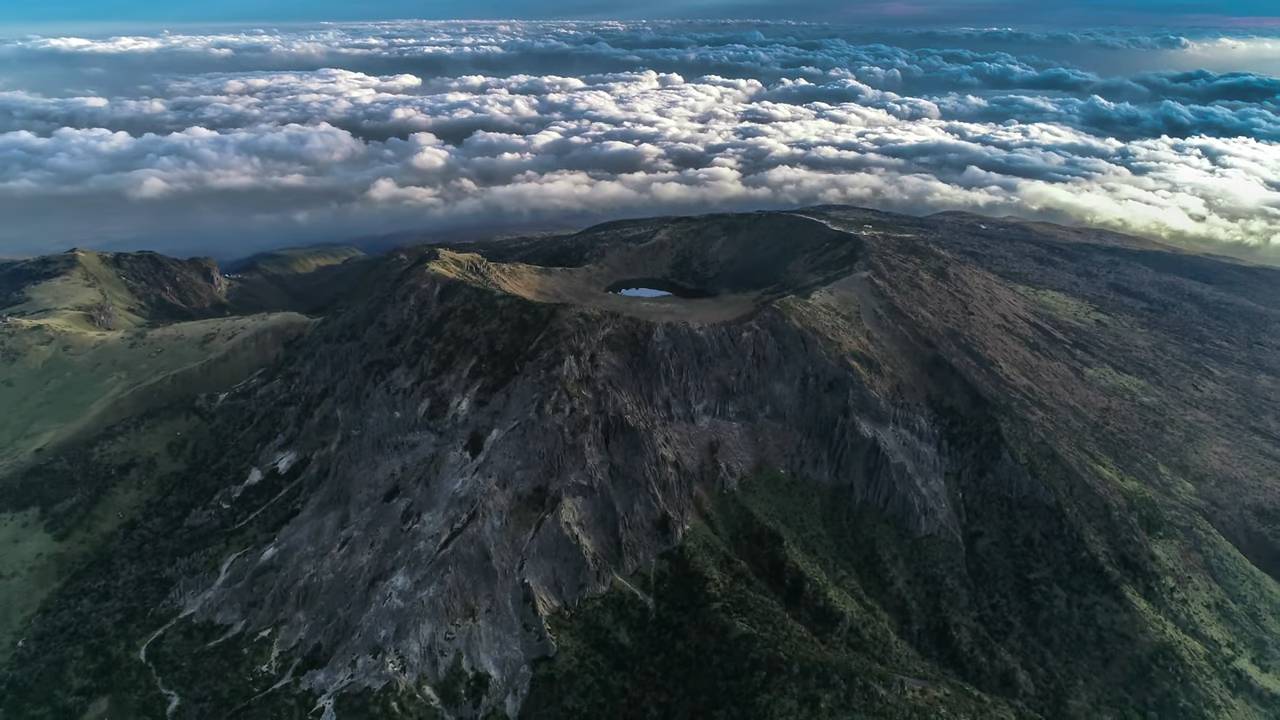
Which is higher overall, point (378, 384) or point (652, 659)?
point (378, 384)

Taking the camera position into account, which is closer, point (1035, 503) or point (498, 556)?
point (498, 556)

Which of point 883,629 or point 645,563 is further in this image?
point 645,563

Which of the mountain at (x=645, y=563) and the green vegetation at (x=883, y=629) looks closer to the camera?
the green vegetation at (x=883, y=629)

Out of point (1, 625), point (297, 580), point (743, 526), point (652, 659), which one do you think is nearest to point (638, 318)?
point (743, 526)

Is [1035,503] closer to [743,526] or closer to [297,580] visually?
[743,526]

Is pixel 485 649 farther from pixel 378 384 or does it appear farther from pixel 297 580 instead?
pixel 378 384

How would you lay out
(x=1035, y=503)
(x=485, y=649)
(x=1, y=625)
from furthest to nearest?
(x=1035, y=503), (x=1, y=625), (x=485, y=649)

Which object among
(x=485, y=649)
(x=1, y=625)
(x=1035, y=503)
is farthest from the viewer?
(x=1035, y=503)

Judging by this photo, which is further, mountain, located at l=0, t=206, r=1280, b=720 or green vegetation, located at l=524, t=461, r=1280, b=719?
mountain, located at l=0, t=206, r=1280, b=720

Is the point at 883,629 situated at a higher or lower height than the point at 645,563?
lower

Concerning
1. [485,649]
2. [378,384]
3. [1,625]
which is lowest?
[1,625]
